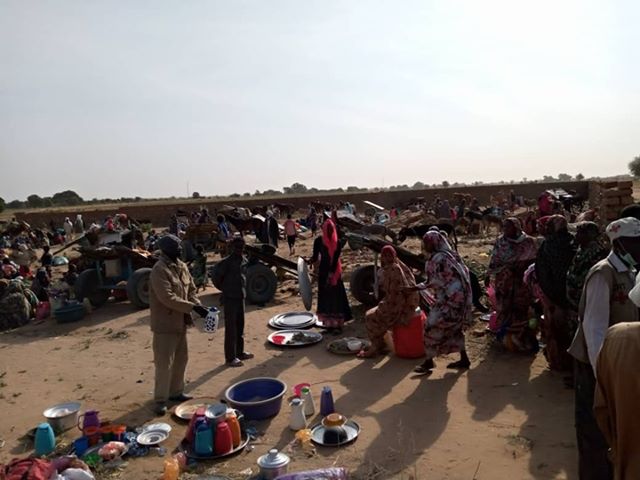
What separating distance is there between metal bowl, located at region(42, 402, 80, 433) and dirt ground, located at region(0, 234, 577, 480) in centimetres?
13

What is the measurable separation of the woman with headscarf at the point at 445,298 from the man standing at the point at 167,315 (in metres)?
2.64

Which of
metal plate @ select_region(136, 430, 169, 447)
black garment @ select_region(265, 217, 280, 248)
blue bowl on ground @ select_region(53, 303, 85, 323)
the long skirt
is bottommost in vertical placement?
metal plate @ select_region(136, 430, 169, 447)

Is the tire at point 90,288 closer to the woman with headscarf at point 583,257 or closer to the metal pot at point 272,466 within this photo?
the metal pot at point 272,466

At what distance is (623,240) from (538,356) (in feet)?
12.5

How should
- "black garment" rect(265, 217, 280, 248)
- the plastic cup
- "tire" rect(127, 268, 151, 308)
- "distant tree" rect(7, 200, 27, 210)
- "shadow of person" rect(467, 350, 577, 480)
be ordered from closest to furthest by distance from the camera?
"shadow of person" rect(467, 350, 577, 480) → the plastic cup → "tire" rect(127, 268, 151, 308) → "black garment" rect(265, 217, 280, 248) → "distant tree" rect(7, 200, 27, 210)

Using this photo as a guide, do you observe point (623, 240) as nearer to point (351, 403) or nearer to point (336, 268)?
point (351, 403)

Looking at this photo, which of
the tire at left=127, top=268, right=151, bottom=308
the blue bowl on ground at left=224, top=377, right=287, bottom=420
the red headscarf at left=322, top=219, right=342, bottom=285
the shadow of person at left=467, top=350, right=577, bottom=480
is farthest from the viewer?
the tire at left=127, top=268, right=151, bottom=308

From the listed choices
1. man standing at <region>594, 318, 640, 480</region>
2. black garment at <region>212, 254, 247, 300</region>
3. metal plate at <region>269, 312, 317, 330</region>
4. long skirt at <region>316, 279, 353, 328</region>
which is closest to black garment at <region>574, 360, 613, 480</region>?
man standing at <region>594, 318, 640, 480</region>

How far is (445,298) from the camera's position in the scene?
5.89 m

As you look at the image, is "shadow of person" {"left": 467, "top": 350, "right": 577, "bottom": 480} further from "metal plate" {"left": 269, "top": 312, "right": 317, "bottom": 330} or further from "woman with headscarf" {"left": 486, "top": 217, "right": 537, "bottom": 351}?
"metal plate" {"left": 269, "top": 312, "right": 317, "bottom": 330}

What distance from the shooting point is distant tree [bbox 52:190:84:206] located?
237 feet

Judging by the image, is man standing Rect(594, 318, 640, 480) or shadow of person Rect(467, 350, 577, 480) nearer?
man standing Rect(594, 318, 640, 480)

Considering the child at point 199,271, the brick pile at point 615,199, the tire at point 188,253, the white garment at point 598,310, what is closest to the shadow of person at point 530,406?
the white garment at point 598,310

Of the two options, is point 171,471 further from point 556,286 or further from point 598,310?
point 556,286
